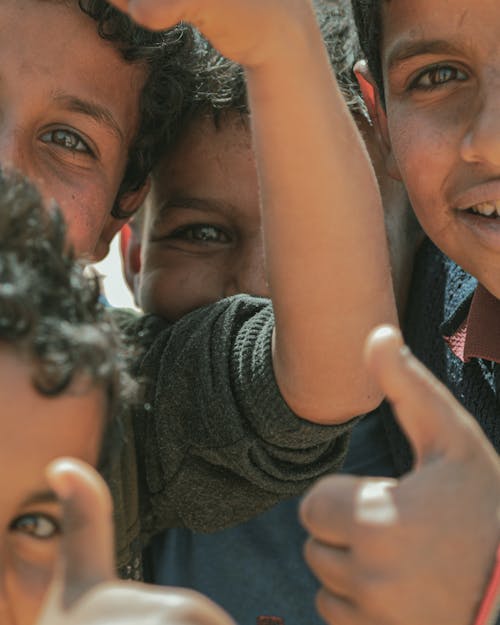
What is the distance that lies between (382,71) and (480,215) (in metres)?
0.23

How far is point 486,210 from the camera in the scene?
1.23 metres

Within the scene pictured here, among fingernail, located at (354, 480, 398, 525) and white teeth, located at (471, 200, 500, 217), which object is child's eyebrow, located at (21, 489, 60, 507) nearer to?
fingernail, located at (354, 480, 398, 525)

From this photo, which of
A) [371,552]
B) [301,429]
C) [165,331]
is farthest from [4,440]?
[165,331]

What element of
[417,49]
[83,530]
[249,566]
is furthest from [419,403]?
[249,566]

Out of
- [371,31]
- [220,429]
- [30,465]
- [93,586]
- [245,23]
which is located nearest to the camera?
[93,586]

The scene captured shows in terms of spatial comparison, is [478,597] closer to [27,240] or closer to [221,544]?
[27,240]

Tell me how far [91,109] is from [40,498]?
61cm

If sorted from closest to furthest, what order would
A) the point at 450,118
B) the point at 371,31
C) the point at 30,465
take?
the point at 30,465
the point at 450,118
the point at 371,31

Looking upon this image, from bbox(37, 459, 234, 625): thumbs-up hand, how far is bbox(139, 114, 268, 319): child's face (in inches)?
30.0

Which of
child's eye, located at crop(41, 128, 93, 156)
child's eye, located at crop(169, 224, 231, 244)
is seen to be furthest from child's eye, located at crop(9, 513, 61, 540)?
child's eye, located at crop(169, 224, 231, 244)

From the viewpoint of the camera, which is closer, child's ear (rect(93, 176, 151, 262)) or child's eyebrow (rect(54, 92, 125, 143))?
child's eyebrow (rect(54, 92, 125, 143))

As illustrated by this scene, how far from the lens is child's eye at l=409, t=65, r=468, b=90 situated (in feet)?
4.04

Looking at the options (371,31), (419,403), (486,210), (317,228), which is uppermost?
(371,31)

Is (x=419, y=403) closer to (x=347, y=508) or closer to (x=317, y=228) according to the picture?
(x=347, y=508)
